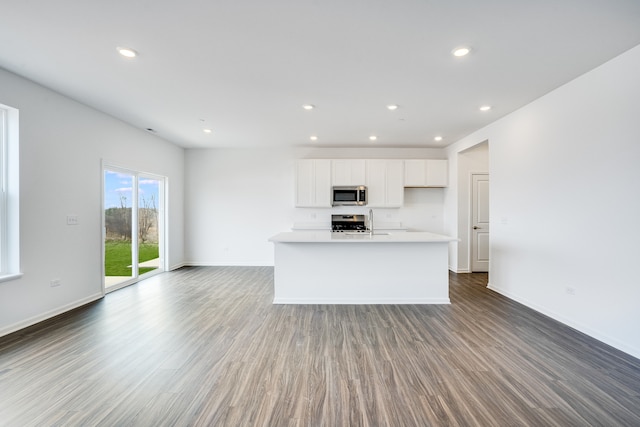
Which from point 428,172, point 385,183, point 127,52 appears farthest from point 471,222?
point 127,52

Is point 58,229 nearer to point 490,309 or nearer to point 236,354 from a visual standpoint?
point 236,354

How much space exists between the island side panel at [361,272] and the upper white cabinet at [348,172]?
238 centimetres

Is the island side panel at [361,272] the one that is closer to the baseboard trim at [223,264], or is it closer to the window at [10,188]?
the baseboard trim at [223,264]

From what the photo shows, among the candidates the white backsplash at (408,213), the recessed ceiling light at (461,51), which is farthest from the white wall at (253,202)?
the recessed ceiling light at (461,51)

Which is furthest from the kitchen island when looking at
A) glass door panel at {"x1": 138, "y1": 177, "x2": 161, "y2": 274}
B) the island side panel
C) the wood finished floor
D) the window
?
glass door panel at {"x1": 138, "y1": 177, "x2": 161, "y2": 274}

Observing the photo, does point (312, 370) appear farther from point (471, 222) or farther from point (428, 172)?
point (428, 172)

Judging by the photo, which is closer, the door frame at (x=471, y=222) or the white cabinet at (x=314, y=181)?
the door frame at (x=471, y=222)

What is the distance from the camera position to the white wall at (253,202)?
20.7 ft

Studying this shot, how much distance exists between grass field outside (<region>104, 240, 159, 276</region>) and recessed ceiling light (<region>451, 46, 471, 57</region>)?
5.17 m

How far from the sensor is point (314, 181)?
5.95 meters

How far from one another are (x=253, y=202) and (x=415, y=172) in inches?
147

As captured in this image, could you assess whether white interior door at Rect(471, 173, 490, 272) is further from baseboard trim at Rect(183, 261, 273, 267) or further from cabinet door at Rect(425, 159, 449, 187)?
baseboard trim at Rect(183, 261, 273, 267)

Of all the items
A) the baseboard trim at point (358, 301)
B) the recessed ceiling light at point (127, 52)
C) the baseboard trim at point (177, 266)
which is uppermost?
the recessed ceiling light at point (127, 52)

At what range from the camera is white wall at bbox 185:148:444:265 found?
6297 millimetres
